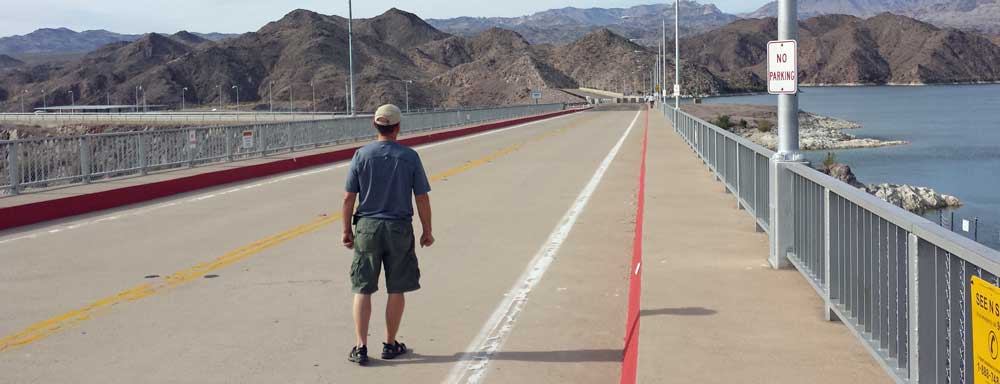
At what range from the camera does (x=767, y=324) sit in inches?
296

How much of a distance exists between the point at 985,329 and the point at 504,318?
16.9ft

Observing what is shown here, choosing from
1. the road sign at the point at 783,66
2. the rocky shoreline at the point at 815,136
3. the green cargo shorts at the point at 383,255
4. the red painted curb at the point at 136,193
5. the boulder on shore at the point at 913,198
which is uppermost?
the road sign at the point at 783,66

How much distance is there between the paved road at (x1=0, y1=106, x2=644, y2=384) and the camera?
7.25 meters

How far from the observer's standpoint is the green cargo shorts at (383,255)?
277 inches

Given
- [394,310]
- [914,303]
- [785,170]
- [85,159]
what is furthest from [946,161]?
[914,303]

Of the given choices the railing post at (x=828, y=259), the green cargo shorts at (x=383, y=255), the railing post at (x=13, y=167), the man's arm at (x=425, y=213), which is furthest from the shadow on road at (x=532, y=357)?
the railing post at (x=13, y=167)

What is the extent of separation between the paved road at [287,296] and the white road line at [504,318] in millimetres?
22

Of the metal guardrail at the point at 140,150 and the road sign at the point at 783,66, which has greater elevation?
the road sign at the point at 783,66

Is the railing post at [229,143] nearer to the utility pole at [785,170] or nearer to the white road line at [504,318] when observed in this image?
the white road line at [504,318]

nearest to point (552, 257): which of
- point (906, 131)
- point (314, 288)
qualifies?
point (314, 288)

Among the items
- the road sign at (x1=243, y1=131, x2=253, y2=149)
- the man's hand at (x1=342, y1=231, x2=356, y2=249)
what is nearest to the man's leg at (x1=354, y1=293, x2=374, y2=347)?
the man's hand at (x1=342, y1=231, x2=356, y2=249)

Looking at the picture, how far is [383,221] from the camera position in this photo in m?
7.06

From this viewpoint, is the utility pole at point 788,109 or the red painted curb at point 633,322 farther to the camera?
the utility pole at point 788,109

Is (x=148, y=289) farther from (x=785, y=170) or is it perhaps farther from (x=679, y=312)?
(x=785, y=170)
